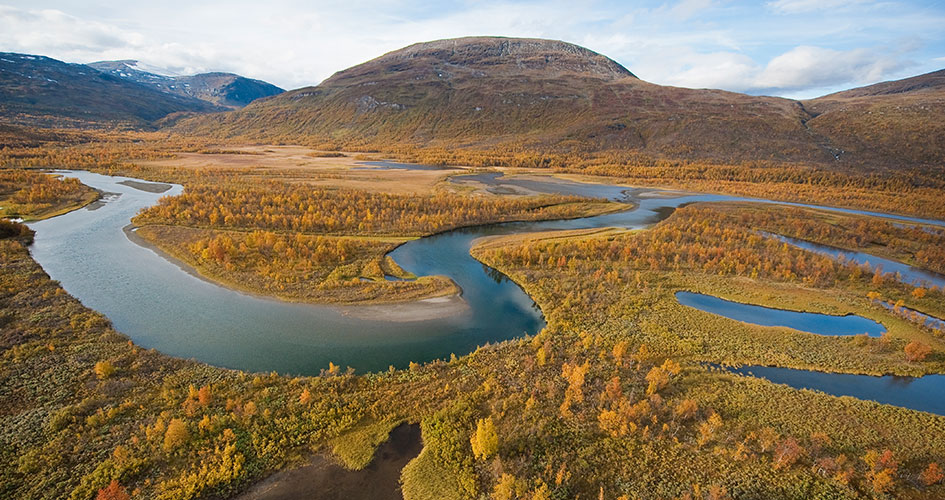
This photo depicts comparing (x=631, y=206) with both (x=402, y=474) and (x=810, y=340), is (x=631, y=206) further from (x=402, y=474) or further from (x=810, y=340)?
(x=402, y=474)

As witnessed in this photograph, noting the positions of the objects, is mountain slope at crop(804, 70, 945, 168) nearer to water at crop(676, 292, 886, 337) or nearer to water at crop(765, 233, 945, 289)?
water at crop(765, 233, 945, 289)

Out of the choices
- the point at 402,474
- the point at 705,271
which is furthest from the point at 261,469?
the point at 705,271

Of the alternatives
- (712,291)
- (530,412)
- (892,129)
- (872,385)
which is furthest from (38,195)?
(892,129)

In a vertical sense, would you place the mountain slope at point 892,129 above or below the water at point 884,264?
above

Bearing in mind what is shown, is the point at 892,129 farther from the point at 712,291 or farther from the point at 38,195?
the point at 38,195

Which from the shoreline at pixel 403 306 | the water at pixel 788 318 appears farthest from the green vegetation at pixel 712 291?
the shoreline at pixel 403 306

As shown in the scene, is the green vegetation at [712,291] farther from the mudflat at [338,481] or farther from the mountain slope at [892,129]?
the mountain slope at [892,129]
